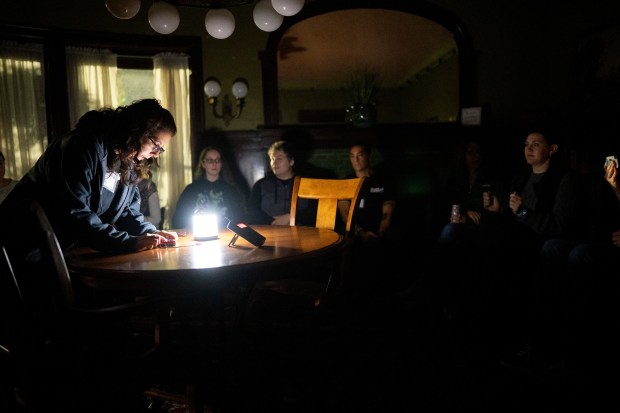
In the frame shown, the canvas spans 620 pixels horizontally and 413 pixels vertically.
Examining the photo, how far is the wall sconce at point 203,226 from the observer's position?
188 centimetres

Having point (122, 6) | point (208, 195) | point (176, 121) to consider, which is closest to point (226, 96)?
point (176, 121)

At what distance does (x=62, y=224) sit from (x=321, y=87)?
8425mm

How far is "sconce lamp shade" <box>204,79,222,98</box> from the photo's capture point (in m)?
4.34

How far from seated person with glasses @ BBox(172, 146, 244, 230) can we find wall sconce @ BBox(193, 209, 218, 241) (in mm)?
1845

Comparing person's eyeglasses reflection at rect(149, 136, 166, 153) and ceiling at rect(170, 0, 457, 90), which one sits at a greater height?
ceiling at rect(170, 0, 457, 90)

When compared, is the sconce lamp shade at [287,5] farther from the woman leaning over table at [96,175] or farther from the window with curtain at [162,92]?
the window with curtain at [162,92]

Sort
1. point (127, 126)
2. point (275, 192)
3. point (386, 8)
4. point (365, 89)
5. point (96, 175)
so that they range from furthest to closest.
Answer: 1. point (386, 8)
2. point (365, 89)
3. point (275, 192)
4. point (127, 126)
5. point (96, 175)

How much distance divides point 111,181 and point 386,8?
364 cm

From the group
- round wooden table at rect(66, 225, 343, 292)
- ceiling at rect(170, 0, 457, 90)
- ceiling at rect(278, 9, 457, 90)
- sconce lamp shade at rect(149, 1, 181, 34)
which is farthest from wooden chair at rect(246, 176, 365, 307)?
ceiling at rect(170, 0, 457, 90)

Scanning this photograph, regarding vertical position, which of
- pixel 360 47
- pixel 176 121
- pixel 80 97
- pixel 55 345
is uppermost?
pixel 360 47

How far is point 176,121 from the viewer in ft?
14.8

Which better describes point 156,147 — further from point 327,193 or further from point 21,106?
point 21,106

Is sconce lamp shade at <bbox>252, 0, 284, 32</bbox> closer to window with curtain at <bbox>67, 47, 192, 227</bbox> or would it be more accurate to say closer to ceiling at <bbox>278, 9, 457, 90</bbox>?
window with curtain at <bbox>67, 47, 192, 227</bbox>

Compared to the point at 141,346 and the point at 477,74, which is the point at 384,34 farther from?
the point at 141,346
